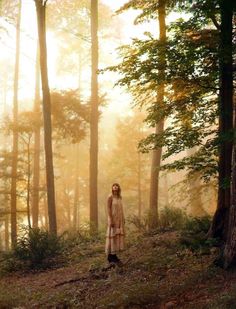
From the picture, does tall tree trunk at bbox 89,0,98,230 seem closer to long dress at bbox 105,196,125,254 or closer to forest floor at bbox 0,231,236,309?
forest floor at bbox 0,231,236,309

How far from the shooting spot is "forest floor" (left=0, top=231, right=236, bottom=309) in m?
7.32

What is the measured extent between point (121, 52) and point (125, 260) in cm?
542

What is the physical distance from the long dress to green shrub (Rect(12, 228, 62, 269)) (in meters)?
3.06

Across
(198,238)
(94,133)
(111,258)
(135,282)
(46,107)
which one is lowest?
(135,282)

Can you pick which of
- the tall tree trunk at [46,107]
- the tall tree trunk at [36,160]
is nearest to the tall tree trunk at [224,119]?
the tall tree trunk at [46,107]

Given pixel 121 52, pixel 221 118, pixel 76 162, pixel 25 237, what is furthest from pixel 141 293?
pixel 76 162

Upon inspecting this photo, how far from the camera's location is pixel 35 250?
1319cm

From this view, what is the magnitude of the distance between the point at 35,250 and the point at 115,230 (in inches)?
145

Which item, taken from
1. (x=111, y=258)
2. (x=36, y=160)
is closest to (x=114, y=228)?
(x=111, y=258)

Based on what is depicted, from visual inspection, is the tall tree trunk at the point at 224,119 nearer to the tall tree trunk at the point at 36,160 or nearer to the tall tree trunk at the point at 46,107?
the tall tree trunk at the point at 46,107

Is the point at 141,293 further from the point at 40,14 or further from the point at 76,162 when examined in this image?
the point at 76,162

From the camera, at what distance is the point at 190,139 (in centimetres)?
988

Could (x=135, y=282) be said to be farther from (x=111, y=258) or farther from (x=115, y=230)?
(x=115, y=230)

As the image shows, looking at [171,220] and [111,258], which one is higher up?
[171,220]
